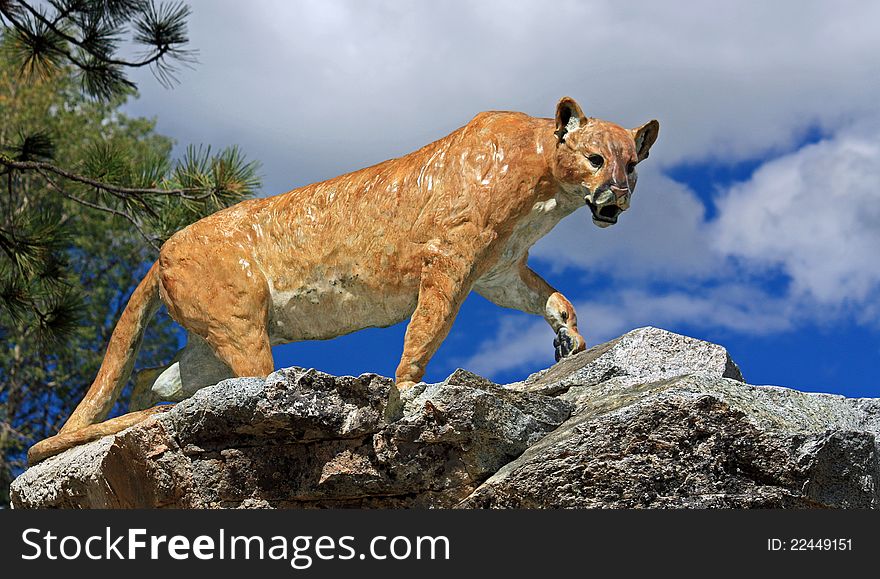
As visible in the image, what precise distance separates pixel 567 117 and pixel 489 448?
5.54 ft

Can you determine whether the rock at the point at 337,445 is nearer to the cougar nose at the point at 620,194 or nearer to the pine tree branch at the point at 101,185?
the cougar nose at the point at 620,194

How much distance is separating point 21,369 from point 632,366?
11.7 meters

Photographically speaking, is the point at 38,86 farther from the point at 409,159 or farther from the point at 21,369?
the point at 409,159

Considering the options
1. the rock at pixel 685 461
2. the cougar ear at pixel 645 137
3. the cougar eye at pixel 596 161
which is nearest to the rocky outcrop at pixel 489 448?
the rock at pixel 685 461

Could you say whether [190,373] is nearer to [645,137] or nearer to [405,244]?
[405,244]

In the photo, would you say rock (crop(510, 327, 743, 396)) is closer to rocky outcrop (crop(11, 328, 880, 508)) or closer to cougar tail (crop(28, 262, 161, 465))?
rocky outcrop (crop(11, 328, 880, 508))

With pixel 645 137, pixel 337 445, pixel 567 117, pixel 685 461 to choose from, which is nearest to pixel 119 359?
pixel 337 445

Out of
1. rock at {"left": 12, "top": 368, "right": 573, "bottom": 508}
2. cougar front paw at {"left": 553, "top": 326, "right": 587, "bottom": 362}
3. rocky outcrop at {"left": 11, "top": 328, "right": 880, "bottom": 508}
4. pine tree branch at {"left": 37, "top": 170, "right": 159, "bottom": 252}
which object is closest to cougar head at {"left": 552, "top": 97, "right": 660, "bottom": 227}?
cougar front paw at {"left": 553, "top": 326, "right": 587, "bottom": 362}

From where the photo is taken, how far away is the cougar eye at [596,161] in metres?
5.68

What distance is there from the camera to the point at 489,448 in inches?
196

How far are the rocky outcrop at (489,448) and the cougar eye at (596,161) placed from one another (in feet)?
3.36

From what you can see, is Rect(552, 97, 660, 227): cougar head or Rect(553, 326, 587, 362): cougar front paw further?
Rect(553, 326, 587, 362): cougar front paw

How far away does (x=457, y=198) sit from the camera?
5805mm

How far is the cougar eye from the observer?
18.6 feet
